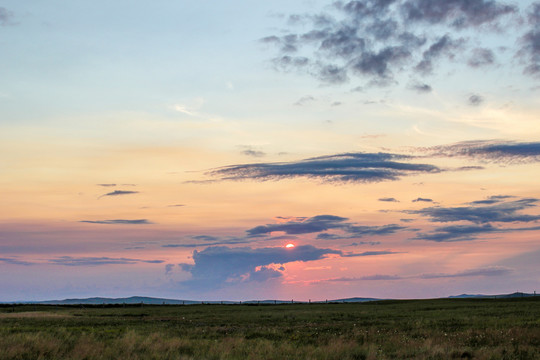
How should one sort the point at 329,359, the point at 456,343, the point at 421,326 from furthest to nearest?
the point at 421,326 → the point at 456,343 → the point at 329,359

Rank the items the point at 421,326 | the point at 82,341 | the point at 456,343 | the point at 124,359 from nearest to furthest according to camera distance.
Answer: the point at 124,359 < the point at 82,341 < the point at 456,343 < the point at 421,326

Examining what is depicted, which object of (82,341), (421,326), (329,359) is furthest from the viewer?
(421,326)

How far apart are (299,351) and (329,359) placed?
5.92 ft

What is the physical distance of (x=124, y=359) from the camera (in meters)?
16.8

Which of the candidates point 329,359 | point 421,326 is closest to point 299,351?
point 329,359

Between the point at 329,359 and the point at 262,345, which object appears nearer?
the point at 329,359

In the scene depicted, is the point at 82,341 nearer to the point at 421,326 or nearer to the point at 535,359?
the point at 535,359

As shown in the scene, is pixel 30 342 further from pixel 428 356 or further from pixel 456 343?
pixel 456 343

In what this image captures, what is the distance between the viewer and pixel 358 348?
67.5 feet

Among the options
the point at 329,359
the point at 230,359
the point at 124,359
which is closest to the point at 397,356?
the point at 329,359

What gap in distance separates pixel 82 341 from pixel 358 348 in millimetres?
11102

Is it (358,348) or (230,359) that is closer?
(230,359)

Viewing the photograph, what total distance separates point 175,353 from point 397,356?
809cm

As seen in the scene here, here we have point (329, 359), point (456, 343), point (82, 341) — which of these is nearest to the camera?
point (329, 359)
